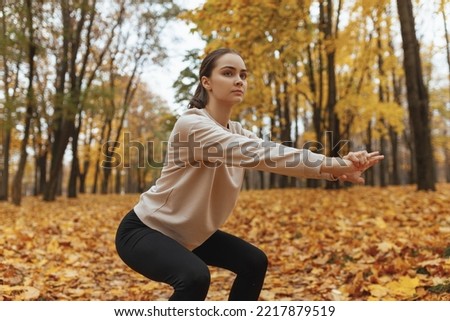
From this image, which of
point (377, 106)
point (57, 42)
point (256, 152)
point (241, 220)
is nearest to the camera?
point (256, 152)

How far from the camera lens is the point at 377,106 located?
601 inches

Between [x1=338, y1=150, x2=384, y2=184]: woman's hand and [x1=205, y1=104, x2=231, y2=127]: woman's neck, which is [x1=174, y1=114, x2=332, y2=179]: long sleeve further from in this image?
[x1=205, y1=104, x2=231, y2=127]: woman's neck

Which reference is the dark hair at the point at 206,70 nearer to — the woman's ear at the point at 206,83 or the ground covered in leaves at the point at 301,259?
the woman's ear at the point at 206,83

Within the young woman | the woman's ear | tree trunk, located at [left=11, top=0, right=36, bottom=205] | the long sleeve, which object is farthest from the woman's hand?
tree trunk, located at [left=11, top=0, right=36, bottom=205]

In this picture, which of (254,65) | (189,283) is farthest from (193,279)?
(254,65)

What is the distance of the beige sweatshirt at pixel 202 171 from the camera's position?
2.08 metres

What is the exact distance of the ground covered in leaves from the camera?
3.94 m

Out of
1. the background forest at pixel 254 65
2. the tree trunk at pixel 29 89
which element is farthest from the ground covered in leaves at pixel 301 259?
the tree trunk at pixel 29 89

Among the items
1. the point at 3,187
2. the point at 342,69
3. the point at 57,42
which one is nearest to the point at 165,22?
the point at 57,42

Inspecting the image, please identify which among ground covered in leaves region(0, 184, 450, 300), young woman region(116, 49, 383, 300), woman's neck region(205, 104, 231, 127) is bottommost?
ground covered in leaves region(0, 184, 450, 300)

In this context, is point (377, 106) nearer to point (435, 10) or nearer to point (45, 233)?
point (435, 10)

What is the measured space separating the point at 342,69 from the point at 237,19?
14128mm

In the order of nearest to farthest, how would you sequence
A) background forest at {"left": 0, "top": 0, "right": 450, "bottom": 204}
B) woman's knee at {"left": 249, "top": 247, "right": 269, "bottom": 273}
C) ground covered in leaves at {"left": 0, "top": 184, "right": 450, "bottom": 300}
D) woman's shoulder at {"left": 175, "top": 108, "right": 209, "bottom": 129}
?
woman's shoulder at {"left": 175, "top": 108, "right": 209, "bottom": 129} < woman's knee at {"left": 249, "top": 247, "right": 269, "bottom": 273} < ground covered in leaves at {"left": 0, "top": 184, "right": 450, "bottom": 300} < background forest at {"left": 0, "top": 0, "right": 450, "bottom": 204}

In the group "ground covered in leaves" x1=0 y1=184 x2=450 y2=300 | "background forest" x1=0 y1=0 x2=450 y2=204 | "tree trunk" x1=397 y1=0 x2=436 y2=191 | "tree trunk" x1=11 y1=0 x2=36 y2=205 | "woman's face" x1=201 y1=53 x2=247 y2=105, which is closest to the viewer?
"woman's face" x1=201 y1=53 x2=247 y2=105
